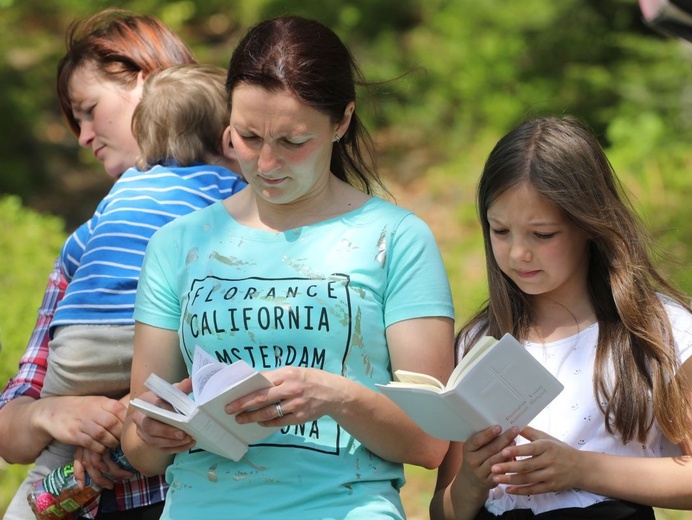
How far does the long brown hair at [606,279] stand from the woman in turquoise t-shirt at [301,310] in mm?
251

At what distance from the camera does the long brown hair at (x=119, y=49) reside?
325cm

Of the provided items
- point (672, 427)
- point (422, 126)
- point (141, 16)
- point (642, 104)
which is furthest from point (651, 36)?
point (672, 427)

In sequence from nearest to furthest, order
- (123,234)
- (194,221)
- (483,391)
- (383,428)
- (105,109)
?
(483,391) < (383,428) < (194,221) < (123,234) < (105,109)

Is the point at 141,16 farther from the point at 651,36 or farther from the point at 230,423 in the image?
the point at 651,36

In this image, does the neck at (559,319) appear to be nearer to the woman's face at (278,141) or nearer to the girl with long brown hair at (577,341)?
the girl with long brown hair at (577,341)

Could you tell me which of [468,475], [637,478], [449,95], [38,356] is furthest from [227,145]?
[449,95]

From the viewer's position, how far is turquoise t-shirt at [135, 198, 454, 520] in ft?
8.14

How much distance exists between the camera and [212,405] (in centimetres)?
228

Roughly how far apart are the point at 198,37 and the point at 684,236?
255 inches

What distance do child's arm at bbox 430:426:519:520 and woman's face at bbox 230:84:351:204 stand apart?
780 mm

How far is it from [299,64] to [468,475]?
3.56 ft

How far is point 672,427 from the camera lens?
2.44 metres

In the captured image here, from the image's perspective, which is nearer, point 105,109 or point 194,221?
point 194,221

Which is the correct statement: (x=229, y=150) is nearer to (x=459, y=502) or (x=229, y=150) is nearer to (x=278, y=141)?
(x=278, y=141)
